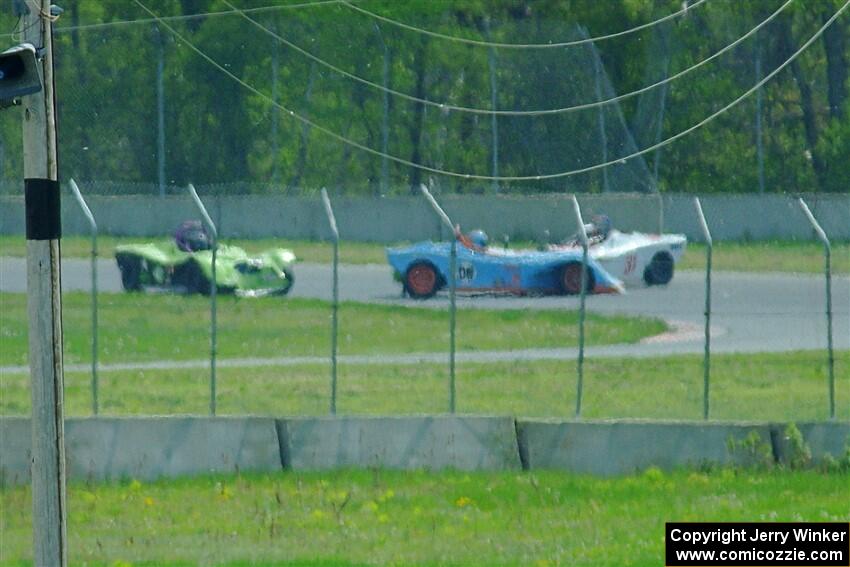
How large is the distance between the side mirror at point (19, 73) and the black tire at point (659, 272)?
8918 mm

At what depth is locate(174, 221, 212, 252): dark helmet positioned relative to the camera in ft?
57.4

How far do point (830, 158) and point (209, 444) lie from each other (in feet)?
102

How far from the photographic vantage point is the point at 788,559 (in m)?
9.23

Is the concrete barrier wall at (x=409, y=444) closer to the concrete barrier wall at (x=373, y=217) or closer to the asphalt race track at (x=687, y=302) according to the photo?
the asphalt race track at (x=687, y=302)

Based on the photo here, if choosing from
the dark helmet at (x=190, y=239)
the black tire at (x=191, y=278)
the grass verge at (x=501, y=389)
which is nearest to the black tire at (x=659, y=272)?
the grass verge at (x=501, y=389)

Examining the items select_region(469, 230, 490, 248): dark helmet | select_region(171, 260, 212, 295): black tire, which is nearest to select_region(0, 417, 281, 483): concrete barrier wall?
select_region(171, 260, 212, 295): black tire

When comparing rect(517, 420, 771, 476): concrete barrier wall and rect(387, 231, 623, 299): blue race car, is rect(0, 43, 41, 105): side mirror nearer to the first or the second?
rect(517, 420, 771, 476): concrete barrier wall

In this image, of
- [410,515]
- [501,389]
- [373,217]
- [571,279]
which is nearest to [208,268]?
[501,389]

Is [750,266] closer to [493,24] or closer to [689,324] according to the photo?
[689,324]

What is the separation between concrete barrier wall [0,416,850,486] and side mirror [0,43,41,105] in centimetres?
447

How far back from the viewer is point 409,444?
41.8 feet

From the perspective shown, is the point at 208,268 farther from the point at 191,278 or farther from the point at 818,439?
the point at 818,439

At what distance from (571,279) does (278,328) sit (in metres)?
5.16

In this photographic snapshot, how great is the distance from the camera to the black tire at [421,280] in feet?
62.1
